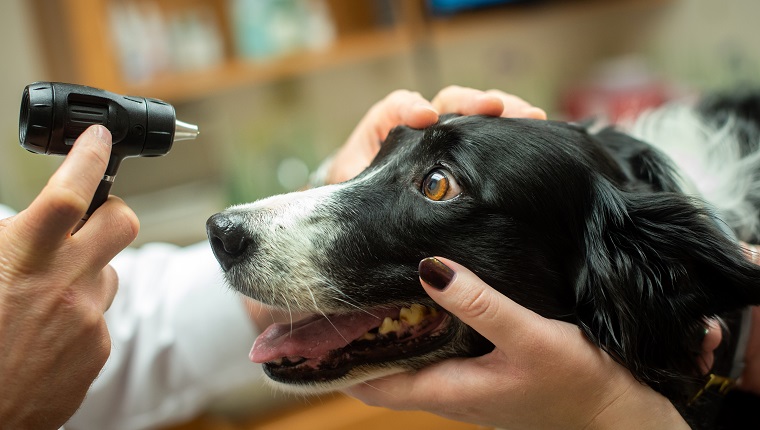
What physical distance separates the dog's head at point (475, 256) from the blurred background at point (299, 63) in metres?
1.49

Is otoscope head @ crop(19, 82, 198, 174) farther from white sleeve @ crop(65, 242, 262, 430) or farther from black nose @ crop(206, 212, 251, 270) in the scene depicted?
white sleeve @ crop(65, 242, 262, 430)

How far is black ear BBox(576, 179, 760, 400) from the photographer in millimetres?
1007

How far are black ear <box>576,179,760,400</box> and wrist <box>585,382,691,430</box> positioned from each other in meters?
0.03

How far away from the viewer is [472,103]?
119cm

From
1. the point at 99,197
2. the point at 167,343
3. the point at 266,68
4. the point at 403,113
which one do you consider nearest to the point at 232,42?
the point at 266,68

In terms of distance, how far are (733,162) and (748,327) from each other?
44 centimetres

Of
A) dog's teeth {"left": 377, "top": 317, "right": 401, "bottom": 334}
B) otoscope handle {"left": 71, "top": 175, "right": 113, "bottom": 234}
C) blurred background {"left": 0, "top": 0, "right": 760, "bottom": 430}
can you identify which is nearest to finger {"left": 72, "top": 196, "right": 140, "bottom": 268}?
otoscope handle {"left": 71, "top": 175, "right": 113, "bottom": 234}

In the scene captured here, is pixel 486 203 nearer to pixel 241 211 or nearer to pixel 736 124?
pixel 241 211

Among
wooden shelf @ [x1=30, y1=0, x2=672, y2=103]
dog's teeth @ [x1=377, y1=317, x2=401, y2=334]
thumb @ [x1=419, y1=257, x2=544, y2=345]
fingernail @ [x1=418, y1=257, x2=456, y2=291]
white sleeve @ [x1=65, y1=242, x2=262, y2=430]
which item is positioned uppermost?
A: wooden shelf @ [x1=30, y1=0, x2=672, y2=103]

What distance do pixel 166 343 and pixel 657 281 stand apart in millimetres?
925

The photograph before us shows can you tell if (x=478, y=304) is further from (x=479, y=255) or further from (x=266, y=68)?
(x=266, y=68)

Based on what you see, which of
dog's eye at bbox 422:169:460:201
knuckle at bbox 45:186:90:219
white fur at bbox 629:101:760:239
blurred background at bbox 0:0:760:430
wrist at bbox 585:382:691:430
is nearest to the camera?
knuckle at bbox 45:186:90:219

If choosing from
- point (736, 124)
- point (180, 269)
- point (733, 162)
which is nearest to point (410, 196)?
point (180, 269)

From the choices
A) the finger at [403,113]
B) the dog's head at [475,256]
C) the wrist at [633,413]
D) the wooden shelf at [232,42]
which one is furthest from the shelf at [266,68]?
the wrist at [633,413]
